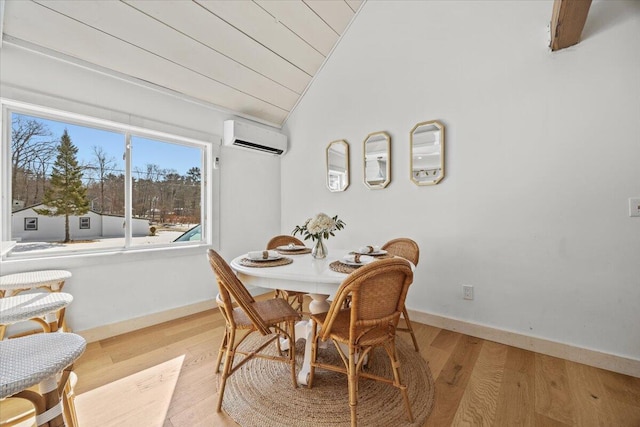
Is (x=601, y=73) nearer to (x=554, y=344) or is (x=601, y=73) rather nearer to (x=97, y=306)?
(x=554, y=344)

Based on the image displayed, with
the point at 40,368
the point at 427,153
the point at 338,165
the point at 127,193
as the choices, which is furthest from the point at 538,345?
the point at 127,193

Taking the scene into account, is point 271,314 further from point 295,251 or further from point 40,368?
point 40,368

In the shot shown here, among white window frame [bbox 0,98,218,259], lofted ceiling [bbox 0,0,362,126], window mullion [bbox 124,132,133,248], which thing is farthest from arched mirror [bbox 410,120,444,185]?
window mullion [bbox 124,132,133,248]

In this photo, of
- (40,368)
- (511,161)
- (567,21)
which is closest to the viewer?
(40,368)

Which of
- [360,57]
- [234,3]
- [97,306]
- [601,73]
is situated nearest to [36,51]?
[234,3]

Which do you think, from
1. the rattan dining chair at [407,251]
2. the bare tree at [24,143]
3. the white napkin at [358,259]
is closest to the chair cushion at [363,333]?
the white napkin at [358,259]

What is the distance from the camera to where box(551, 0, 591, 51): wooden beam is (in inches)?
62.1

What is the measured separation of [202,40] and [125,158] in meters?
1.29

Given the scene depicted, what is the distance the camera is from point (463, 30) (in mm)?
2418

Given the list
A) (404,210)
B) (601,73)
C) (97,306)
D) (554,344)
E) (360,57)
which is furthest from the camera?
(360,57)

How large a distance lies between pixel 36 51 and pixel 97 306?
6.48 ft

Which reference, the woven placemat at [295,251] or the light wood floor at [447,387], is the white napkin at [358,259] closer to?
the woven placemat at [295,251]

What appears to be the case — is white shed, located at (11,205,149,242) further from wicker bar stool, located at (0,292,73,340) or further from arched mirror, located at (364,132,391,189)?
arched mirror, located at (364,132,391,189)

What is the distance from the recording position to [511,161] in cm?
221
